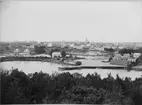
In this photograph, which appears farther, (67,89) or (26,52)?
(26,52)

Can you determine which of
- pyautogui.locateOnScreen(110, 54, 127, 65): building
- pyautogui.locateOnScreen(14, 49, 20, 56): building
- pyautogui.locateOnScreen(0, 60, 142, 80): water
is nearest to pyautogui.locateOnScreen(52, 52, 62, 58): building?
pyautogui.locateOnScreen(0, 60, 142, 80): water

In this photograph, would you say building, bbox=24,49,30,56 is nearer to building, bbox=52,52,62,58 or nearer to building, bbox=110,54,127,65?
building, bbox=52,52,62,58

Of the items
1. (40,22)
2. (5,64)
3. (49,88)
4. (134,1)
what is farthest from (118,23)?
(5,64)

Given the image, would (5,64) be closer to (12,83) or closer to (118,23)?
(12,83)

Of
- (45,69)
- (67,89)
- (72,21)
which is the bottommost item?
(67,89)

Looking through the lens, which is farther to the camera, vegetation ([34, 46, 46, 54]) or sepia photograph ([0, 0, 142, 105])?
vegetation ([34, 46, 46, 54])

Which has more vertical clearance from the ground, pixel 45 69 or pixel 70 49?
pixel 70 49

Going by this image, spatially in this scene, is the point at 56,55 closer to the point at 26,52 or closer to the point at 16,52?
the point at 26,52

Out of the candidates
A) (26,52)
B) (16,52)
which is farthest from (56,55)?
(16,52)
